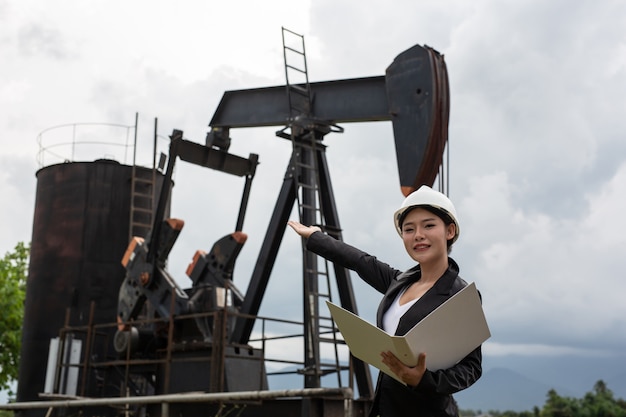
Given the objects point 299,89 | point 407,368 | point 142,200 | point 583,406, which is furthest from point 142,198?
point 583,406

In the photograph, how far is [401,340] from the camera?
6.66 ft

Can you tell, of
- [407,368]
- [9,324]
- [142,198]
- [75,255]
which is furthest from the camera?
[9,324]

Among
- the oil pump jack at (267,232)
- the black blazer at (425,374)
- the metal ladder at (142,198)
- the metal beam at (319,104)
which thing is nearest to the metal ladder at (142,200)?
the metal ladder at (142,198)

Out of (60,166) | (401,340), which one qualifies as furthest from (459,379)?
(60,166)

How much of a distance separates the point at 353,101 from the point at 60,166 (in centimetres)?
782

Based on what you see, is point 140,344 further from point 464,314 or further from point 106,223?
point 464,314

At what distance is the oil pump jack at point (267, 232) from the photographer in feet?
30.1

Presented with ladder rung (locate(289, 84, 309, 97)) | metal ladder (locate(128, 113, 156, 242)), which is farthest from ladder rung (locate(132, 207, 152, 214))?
ladder rung (locate(289, 84, 309, 97))

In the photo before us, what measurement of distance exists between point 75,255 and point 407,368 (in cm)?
1400

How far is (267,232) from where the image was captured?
37.6 ft

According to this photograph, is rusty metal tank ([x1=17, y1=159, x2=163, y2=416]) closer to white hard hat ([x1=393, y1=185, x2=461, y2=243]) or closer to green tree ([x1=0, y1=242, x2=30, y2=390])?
green tree ([x1=0, y1=242, x2=30, y2=390])

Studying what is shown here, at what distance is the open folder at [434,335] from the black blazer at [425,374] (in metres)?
0.06

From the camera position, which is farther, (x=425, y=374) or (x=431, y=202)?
(x=431, y=202)

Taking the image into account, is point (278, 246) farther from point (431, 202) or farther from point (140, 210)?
point (431, 202)
